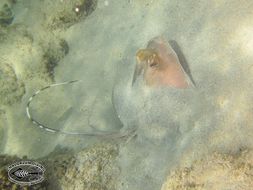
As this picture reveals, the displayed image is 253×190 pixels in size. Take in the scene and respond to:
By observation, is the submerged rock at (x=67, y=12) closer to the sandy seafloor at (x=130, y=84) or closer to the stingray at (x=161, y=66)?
the sandy seafloor at (x=130, y=84)

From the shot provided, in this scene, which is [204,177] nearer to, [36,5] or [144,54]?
[144,54]

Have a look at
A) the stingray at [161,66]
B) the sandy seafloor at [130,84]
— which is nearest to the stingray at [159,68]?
the stingray at [161,66]

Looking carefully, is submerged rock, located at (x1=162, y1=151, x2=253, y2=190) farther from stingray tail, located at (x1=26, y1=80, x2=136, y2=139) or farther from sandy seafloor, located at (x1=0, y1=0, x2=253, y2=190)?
stingray tail, located at (x1=26, y1=80, x2=136, y2=139)

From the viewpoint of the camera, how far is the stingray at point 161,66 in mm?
4076

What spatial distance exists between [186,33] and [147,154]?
1740 mm

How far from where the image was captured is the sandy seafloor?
364 cm

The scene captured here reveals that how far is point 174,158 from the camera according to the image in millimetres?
3836

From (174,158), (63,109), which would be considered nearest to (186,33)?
(174,158)
